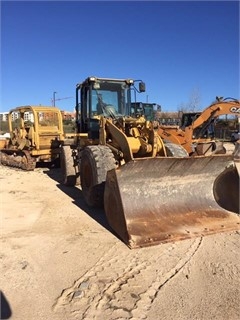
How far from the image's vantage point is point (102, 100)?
27.3 feet

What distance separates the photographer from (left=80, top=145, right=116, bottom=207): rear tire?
20.7ft

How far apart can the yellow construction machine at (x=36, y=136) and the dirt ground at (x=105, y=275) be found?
243 inches

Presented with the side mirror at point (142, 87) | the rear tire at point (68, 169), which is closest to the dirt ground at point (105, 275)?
the rear tire at point (68, 169)

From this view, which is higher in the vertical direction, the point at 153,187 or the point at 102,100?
the point at 102,100

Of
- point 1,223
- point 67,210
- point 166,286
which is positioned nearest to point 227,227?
point 166,286

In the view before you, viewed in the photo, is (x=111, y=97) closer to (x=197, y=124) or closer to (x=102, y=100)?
(x=102, y=100)

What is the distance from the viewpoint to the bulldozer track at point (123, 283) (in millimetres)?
3289

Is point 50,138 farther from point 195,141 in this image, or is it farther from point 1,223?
point 1,223

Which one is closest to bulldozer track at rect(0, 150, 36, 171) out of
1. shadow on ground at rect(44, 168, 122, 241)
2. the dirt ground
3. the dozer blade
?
shadow on ground at rect(44, 168, 122, 241)

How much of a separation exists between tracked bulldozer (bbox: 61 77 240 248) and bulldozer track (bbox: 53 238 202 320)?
28 centimetres

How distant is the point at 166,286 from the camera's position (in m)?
3.70

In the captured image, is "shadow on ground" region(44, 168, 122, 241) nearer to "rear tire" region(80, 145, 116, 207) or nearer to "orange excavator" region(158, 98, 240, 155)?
"rear tire" region(80, 145, 116, 207)

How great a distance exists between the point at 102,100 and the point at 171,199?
350 centimetres

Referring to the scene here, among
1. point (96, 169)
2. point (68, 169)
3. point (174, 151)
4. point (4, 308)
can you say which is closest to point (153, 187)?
point (96, 169)
